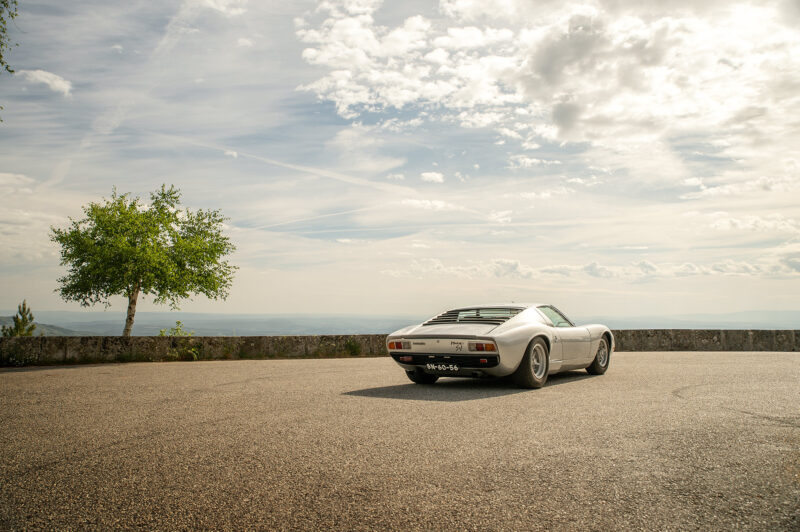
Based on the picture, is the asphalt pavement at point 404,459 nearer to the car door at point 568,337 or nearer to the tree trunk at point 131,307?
the car door at point 568,337

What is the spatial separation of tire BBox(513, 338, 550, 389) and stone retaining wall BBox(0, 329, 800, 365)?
851 cm

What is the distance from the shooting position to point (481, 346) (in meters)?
7.54

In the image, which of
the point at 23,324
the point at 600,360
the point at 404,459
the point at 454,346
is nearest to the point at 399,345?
the point at 454,346

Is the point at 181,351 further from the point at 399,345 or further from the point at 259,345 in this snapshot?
the point at 399,345

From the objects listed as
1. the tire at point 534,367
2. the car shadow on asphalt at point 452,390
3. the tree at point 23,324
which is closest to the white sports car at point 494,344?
the tire at point 534,367

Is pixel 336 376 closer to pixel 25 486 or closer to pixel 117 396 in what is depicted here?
pixel 117 396

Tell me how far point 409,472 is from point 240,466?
112 cm

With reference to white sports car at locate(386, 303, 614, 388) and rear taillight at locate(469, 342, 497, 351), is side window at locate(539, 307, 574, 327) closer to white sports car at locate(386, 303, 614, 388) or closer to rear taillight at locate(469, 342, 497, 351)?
white sports car at locate(386, 303, 614, 388)

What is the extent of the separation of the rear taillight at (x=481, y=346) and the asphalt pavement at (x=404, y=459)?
22.7 inches

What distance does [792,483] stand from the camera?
3447 millimetres

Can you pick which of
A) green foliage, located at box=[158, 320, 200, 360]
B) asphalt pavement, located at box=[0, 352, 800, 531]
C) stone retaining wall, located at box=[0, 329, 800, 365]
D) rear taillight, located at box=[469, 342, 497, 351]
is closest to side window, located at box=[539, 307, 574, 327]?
asphalt pavement, located at box=[0, 352, 800, 531]

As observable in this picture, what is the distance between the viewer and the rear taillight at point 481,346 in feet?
24.5

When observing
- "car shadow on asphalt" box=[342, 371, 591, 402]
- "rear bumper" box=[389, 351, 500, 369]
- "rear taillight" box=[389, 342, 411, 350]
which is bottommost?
"car shadow on asphalt" box=[342, 371, 591, 402]

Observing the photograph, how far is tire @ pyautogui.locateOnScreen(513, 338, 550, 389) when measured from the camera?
25.6ft
